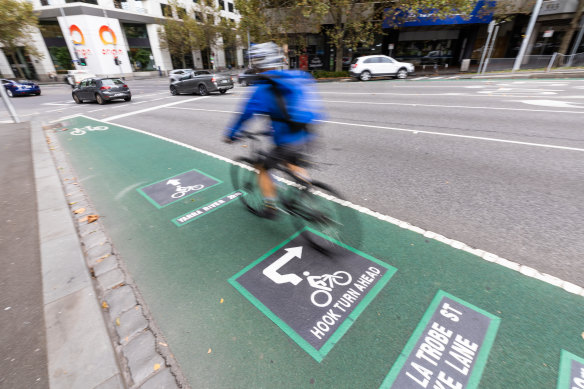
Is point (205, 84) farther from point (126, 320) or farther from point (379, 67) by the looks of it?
point (126, 320)

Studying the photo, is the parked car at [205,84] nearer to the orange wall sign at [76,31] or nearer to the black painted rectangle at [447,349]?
the black painted rectangle at [447,349]

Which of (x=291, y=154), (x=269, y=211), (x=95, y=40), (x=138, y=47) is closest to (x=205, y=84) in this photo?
(x=269, y=211)

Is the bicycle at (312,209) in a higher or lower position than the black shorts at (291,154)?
lower

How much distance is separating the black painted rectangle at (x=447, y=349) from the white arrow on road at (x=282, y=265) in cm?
115

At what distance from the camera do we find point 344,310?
236cm

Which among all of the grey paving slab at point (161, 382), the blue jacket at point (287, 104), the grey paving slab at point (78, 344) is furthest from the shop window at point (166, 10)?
the grey paving slab at point (161, 382)

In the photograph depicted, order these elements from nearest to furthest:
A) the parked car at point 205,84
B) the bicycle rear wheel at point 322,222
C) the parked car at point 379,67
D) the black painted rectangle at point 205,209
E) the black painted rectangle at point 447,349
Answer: the black painted rectangle at point 447,349, the bicycle rear wheel at point 322,222, the black painted rectangle at point 205,209, the parked car at point 205,84, the parked car at point 379,67

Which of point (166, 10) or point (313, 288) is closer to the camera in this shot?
point (313, 288)

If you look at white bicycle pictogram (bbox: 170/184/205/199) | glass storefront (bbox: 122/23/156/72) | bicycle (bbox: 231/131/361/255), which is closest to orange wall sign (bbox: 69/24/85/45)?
glass storefront (bbox: 122/23/156/72)

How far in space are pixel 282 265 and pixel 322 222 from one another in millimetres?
667

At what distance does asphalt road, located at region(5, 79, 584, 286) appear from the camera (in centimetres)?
322

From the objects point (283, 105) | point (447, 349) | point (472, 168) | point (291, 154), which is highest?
point (283, 105)

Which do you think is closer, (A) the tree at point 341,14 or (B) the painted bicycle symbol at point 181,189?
(B) the painted bicycle symbol at point 181,189

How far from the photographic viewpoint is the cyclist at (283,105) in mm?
2523
